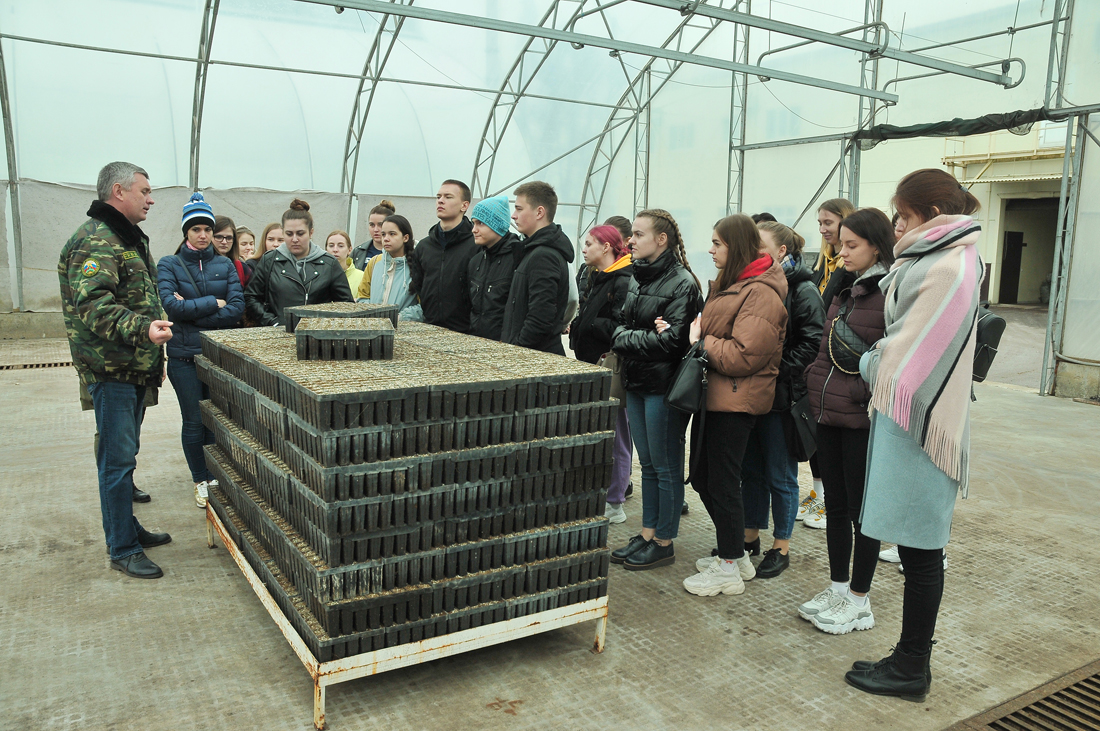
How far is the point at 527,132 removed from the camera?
49.3ft

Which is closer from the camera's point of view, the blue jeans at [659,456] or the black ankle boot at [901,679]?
the black ankle boot at [901,679]

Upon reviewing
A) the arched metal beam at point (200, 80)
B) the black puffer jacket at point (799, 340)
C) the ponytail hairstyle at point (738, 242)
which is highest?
the arched metal beam at point (200, 80)

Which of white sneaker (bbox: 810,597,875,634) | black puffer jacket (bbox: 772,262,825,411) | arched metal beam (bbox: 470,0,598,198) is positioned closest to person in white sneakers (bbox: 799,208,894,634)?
white sneaker (bbox: 810,597,875,634)

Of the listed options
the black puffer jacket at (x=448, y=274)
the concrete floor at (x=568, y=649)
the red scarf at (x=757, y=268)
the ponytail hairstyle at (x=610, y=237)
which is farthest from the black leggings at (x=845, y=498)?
the black puffer jacket at (x=448, y=274)

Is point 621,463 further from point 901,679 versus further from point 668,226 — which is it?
point 901,679

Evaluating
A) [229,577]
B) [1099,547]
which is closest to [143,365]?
[229,577]

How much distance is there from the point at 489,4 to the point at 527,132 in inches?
103

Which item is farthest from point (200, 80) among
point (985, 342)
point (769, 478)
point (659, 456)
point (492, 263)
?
point (985, 342)

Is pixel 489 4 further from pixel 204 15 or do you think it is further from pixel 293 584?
pixel 293 584

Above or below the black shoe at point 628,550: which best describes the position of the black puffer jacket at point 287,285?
above

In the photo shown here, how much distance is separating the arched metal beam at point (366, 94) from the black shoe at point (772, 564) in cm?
1022

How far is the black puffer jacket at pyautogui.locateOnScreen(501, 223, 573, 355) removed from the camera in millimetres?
4441

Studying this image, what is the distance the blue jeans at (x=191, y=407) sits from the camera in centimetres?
499

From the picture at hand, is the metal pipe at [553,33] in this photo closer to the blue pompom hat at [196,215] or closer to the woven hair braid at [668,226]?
the blue pompom hat at [196,215]
